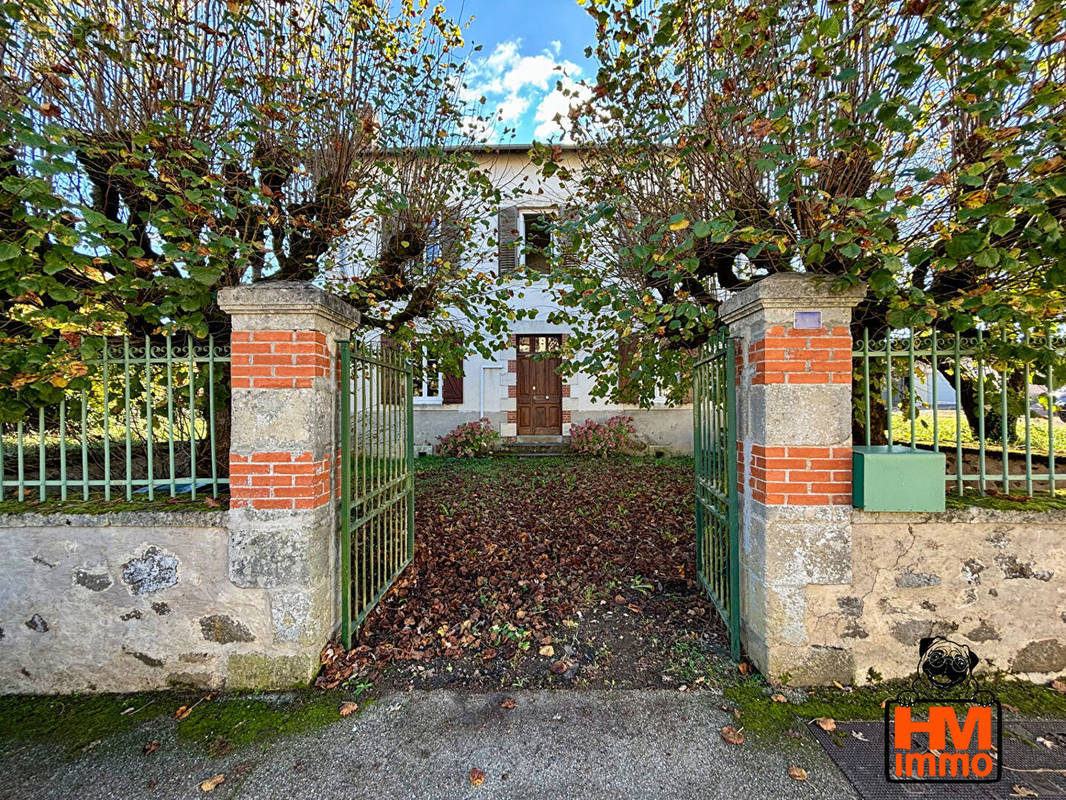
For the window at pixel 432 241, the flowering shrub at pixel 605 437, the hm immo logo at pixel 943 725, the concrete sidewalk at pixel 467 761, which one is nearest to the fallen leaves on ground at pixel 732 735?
the concrete sidewalk at pixel 467 761

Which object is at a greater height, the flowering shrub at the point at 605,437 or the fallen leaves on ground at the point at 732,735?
the flowering shrub at the point at 605,437

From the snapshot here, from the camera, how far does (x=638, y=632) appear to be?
3154 millimetres

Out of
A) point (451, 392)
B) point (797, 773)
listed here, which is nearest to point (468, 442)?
point (451, 392)

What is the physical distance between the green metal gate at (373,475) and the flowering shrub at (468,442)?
19.2 feet

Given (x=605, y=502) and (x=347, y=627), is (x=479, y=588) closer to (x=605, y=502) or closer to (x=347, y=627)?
(x=347, y=627)

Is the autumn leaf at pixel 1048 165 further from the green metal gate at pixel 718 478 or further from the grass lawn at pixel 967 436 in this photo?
the grass lawn at pixel 967 436

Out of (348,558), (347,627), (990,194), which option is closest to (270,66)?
(348,558)

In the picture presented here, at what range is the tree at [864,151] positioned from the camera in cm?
211

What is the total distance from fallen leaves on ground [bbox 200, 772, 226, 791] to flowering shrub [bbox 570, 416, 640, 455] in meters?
8.26

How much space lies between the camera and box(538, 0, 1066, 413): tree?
2.11 meters

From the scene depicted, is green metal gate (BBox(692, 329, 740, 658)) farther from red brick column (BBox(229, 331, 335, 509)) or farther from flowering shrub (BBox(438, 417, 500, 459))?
flowering shrub (BBox(438, 417, 500, 459))

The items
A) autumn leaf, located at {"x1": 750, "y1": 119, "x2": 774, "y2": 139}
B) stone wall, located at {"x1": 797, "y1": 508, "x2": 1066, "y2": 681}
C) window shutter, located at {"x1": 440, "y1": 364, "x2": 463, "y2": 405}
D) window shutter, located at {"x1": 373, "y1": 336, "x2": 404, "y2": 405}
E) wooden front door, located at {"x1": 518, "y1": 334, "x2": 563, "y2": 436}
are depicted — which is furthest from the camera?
wooden front door, located at {"x1": 518, "y1": 334, "x2": 563, "y2": 436}

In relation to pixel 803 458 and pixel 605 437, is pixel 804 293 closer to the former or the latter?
pixel 803 458

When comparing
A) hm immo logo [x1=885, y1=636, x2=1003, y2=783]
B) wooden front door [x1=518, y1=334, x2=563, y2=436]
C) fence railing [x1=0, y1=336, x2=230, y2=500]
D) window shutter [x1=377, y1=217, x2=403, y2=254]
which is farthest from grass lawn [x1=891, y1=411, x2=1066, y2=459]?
wooden front door [x1=518, y1=334, x2=563, y2=436]
